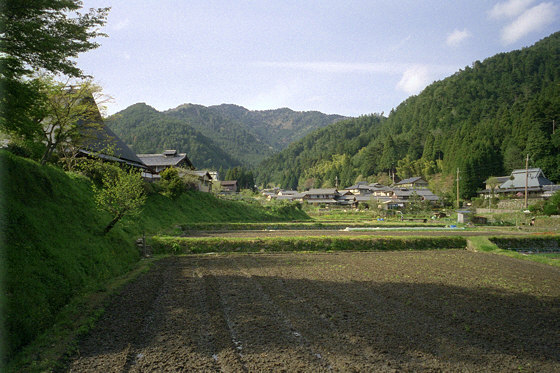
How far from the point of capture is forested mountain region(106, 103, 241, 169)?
118 metres

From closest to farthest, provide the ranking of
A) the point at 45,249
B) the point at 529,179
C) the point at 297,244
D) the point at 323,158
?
the point at 45,249 → the point at 297,244 → the point at 529,179 → the point at 323,158

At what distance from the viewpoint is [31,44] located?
6609 millimetres

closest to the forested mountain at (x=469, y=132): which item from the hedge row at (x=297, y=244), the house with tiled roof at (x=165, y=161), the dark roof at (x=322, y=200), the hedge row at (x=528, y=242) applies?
the dark roof at (x=322, y=200)

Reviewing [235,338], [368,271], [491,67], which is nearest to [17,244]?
[235,338]

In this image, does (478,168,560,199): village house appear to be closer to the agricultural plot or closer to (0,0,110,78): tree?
the agricultural plot

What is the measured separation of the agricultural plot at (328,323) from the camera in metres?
4.89

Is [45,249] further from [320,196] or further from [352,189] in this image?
[352,189]

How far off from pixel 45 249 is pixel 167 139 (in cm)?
12643

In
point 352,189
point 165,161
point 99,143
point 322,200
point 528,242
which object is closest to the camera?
point 528,242

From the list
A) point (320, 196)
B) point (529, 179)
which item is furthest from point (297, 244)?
point (320, 196)

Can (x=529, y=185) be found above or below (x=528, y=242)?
above

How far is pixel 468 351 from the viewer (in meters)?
5.23

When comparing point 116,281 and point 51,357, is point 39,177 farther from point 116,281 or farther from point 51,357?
point 51,357

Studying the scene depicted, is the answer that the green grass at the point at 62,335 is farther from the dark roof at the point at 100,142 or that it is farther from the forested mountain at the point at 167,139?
the forested mountain at the point at 167,139
